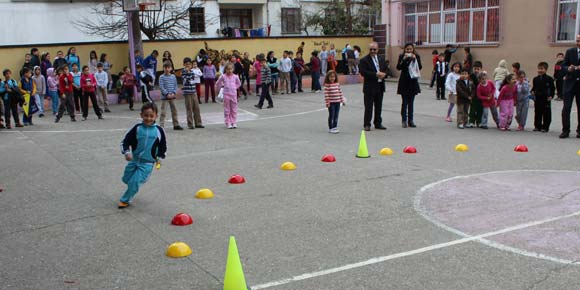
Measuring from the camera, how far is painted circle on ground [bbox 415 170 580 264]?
5863 mm

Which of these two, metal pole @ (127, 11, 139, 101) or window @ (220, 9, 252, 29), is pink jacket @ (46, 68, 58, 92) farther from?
window @ (220, 9, 252, 29)

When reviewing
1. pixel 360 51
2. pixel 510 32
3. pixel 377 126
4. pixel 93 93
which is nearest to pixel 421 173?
pixel 377 126

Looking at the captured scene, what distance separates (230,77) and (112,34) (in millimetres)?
19613

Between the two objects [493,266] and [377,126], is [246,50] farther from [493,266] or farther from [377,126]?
[493,266]

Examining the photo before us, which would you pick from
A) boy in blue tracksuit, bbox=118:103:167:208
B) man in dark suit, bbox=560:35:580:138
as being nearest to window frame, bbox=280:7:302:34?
man in dark suit, bbox=560:35:580:138

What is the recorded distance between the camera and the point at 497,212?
22.8ft

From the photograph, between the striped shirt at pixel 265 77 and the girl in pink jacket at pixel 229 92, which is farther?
the striped shirt at pixel 265 77

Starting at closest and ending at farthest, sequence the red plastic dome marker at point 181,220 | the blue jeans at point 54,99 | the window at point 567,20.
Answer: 1. the red plastic dome marker at point 181,220
2. the blue jeans at point 54,99
3. the window at point 567,20

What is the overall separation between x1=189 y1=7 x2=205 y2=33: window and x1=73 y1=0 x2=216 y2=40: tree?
1.40 m

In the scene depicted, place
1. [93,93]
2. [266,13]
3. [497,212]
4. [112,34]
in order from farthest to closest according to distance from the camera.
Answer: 1. [266,13]
2. [112,34]
3. [93,93]
4. [497,212]

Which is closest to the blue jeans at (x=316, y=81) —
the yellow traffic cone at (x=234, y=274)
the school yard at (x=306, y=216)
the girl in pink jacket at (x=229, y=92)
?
the girl in pink jacket at (x=229, y=92)

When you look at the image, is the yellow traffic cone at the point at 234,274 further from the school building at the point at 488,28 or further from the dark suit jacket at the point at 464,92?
the school building at the point at 488,28

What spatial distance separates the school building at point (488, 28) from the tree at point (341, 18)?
7.46 meters

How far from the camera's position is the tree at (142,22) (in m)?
30.6
